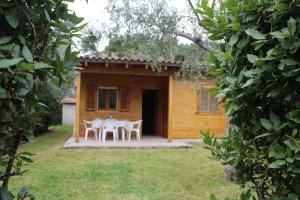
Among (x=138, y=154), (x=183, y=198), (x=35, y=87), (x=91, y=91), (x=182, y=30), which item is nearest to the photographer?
(x=35, y=87)

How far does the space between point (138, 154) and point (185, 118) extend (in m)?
4.96

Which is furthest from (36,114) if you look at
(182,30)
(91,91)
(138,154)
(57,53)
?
(91,91)

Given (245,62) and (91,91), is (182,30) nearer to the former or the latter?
(91,91)

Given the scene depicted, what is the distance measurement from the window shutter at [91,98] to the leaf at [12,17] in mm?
12526

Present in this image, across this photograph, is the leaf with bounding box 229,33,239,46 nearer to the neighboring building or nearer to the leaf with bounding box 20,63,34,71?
the leaf with bounding box 20,63,34,71

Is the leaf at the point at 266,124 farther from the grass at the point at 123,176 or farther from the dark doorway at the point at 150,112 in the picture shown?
the dark doorway at the point at 150,112

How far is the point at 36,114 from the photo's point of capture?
57.2 inches

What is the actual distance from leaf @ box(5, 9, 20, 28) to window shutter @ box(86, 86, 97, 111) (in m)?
12.5

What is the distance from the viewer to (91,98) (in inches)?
537

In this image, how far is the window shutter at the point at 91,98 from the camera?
13602 millimetres

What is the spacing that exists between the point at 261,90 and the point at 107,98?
1246cm

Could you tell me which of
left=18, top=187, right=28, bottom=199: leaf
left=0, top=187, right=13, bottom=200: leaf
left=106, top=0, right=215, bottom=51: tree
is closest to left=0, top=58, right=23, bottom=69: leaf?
left=0, top=187, right=13, bottom=200: leaf

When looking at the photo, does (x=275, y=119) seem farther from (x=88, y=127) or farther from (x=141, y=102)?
(x=141, y=102)

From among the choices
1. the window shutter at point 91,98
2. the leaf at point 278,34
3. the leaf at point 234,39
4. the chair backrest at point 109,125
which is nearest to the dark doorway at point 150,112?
the window shutter at point 91,98
